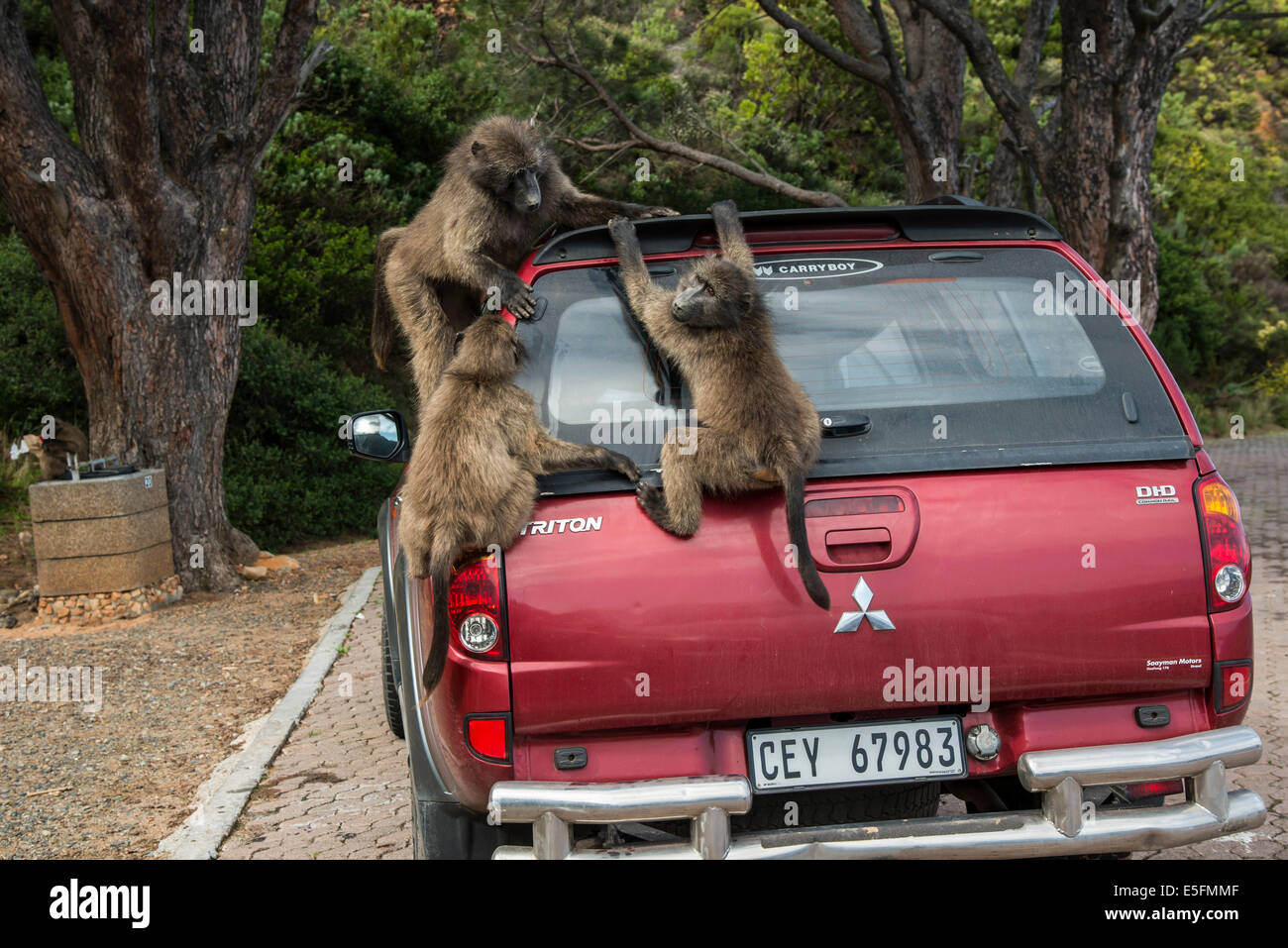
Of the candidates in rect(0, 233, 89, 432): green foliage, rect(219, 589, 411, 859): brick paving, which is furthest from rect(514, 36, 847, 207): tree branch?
rect(219, 589, 411, 859): brick paving

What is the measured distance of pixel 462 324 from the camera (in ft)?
18.2

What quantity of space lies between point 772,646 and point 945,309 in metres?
1.33


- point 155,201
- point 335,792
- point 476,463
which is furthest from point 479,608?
point 155,201

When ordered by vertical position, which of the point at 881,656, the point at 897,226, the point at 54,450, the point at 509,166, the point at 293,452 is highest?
the point at 509,166

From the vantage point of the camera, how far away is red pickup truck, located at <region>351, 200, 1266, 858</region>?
2.99 meters

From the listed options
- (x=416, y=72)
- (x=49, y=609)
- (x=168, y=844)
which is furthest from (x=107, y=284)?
(x=416, y=72)

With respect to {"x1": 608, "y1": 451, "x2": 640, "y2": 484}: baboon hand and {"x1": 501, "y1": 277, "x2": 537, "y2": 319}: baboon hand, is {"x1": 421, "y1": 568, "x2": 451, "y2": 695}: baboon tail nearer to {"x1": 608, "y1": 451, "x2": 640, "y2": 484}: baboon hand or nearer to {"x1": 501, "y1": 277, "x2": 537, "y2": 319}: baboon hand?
{"x1": 608, "y1": 451, "x2": 640, "y2": 484}: baboon hand

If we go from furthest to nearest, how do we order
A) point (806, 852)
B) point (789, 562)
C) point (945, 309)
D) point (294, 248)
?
point (294, 248) < point (945, 309) < point (789, 562) < point (806, 852)

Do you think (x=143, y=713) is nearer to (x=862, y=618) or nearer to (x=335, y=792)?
(x=335, y=792)

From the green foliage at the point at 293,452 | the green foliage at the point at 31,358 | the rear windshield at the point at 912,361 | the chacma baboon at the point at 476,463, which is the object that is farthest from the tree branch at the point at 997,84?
the green foliage at the point at 31,358

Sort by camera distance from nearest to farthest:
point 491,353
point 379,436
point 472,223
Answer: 1. point 491,353
2. point 379,436
3. point 472,223

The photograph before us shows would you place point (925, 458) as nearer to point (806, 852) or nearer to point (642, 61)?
point (806, 852)

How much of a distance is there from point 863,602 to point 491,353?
1.35 m

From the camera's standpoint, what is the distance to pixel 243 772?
5.66m
